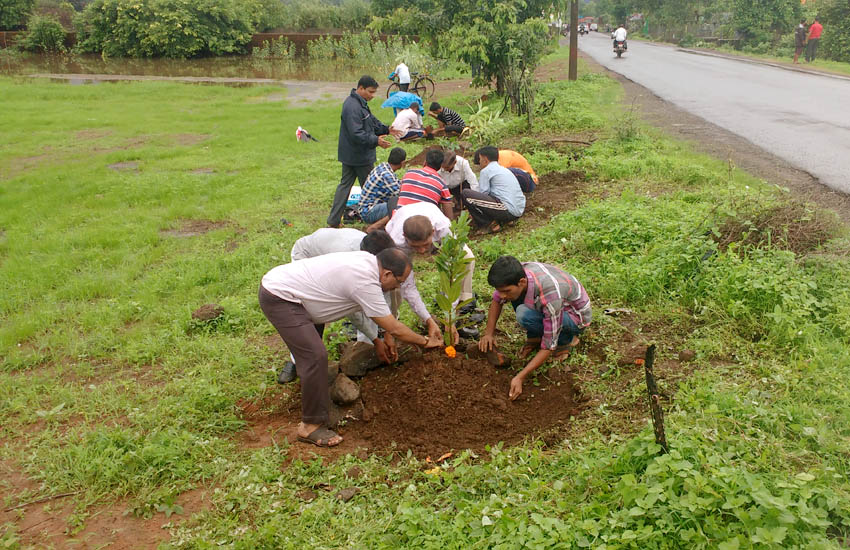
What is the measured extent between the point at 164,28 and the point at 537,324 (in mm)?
36573

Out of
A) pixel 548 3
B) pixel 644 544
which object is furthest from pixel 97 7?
pixel 644 544

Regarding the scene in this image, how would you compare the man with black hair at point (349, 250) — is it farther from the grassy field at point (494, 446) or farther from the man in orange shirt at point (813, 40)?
the man in orange shirt at point (813, 40)

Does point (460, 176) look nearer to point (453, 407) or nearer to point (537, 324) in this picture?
point (537, 324)

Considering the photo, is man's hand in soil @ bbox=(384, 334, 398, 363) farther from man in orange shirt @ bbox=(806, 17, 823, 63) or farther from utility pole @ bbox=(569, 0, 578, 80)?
man in orange shirt @ bbox=(806, 17, 823, 63)

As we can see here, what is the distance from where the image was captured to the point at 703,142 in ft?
32.2

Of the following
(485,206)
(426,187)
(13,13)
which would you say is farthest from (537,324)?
(13,13)

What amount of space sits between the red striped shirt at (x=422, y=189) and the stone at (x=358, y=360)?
2.04 meters

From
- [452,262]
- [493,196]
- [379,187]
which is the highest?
[379,187]

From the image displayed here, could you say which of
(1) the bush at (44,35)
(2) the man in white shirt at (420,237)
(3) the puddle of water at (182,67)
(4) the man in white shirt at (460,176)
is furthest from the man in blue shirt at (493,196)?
(1) the bush at (44,35)

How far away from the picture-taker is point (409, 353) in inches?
185

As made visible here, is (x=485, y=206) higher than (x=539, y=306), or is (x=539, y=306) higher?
(x=485, y=206)

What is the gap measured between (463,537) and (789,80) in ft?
60.0

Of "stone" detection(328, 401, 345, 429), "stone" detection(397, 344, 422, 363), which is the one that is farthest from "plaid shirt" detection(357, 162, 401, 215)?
"stone" detection(328, 401, 345, 429)

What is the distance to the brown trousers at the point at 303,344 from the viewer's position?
3.77m
